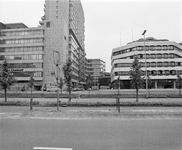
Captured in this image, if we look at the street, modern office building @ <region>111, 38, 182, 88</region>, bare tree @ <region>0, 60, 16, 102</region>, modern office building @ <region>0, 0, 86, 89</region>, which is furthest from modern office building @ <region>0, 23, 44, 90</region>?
the street

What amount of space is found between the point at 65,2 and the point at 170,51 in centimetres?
5426

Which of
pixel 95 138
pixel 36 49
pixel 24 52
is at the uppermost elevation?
pixel 36 49

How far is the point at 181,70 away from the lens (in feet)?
204

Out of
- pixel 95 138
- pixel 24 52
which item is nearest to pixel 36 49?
pixel 24 52

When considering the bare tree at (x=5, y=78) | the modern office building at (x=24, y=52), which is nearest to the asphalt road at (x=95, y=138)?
the bare tree at (x=5, y=78)

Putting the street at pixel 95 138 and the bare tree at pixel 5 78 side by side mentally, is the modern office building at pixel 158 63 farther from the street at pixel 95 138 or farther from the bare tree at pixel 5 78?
the street at pixel 95 138

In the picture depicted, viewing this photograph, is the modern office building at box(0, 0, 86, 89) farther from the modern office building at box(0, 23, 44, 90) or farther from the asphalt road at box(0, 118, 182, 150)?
the asphalt road at box(0, 118, 182, 150)

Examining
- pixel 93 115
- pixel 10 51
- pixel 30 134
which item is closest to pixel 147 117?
pixel 93 115

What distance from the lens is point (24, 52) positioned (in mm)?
65500

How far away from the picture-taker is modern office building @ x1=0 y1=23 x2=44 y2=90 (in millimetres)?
64250

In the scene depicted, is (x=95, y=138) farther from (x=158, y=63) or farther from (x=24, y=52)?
(x=24, y=52)

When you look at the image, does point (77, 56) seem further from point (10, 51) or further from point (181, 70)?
point (181, 70)

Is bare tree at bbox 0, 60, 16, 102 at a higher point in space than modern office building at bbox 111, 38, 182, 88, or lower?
lower

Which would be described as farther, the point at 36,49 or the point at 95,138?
the point at 36,49
